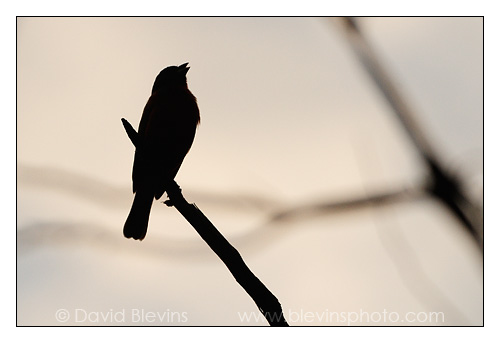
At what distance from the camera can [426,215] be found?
75.3 inches

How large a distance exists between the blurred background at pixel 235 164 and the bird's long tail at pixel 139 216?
0.03m

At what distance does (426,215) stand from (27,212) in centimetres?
148

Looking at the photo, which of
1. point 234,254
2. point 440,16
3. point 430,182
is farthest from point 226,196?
point 430,182

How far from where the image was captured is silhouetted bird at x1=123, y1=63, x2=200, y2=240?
82.9 inches

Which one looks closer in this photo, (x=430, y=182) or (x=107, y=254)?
(x=430, y=182)

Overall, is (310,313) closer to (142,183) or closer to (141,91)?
(142,183)

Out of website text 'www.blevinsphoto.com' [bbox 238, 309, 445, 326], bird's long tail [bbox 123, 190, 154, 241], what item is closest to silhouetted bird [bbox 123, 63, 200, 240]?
bird's long tail [bbox 123, 190, 154, 241]

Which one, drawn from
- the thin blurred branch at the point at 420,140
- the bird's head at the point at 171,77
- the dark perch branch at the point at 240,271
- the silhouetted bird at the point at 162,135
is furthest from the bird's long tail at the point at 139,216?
the thin blurred branch at the point at 420,140

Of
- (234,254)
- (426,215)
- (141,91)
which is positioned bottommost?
(234,254)

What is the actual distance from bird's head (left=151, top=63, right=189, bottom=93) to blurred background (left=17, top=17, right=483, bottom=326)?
0.12ft

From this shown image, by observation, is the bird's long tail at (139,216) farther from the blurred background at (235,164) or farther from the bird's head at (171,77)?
the bird's head at (171,77)
